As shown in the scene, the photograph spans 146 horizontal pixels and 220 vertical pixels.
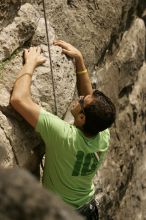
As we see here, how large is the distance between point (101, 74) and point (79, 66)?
121 centimetres

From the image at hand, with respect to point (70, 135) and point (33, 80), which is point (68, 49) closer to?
point (33, 80)

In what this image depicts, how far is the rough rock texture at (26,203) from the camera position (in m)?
1.58

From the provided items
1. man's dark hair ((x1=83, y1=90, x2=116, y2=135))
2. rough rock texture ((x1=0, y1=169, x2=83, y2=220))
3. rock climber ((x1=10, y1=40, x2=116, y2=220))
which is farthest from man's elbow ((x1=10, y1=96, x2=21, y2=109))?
rough rock texture ((x1=0, y1=169, x2=83, y2=220))

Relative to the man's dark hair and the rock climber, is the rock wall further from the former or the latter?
the man's dark hair

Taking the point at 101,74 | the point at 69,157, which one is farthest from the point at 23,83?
the point at 101,74

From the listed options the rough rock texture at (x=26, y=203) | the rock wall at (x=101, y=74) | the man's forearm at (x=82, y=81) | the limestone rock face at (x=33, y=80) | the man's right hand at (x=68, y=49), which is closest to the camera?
the rough rock texture at (x=26, y=203)

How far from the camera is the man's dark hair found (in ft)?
13.1

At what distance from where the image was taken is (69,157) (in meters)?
4.20

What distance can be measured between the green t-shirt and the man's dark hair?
0.16 m

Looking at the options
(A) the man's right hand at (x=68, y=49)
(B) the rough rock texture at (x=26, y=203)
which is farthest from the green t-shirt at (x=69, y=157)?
(B) the rough rock texture at (x=26, y=203)

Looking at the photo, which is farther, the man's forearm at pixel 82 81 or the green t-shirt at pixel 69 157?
the man's forearm at pixel 82 81

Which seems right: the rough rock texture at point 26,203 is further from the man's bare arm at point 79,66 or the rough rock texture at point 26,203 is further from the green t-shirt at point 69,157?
the man's bare arm at point 79,66

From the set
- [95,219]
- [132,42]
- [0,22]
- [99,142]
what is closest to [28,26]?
[0,22]

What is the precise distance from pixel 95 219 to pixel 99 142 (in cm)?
84
